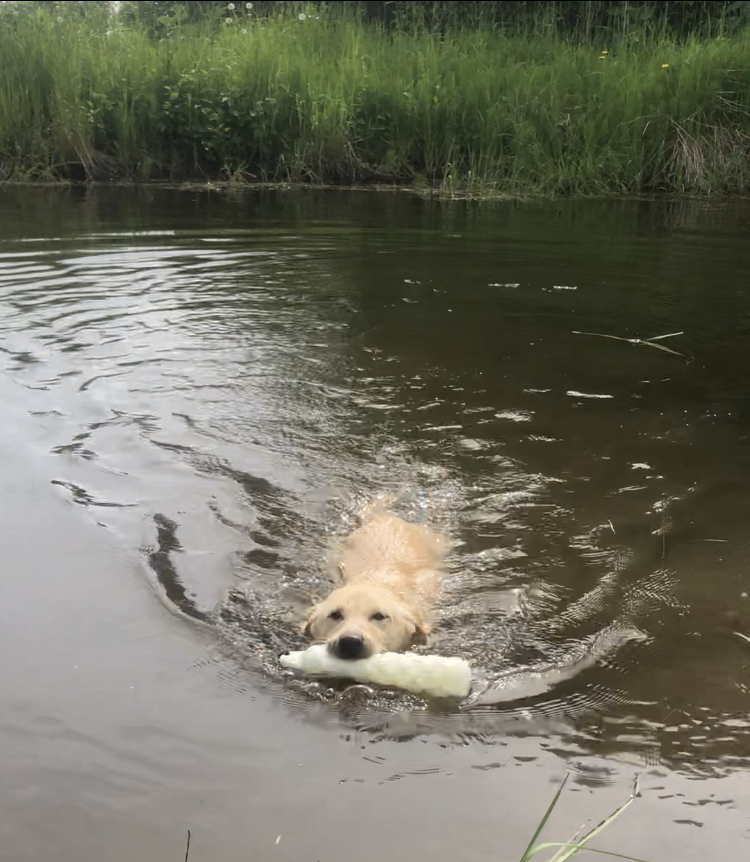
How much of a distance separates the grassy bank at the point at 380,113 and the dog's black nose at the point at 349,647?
11.1 metres

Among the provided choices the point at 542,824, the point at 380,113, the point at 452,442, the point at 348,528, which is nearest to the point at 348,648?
the point at 542,824

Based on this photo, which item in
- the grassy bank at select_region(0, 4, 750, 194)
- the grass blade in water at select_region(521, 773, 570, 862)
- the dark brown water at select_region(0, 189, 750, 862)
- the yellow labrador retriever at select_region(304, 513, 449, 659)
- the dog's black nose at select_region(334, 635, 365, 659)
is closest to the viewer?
the grass blade in water at select_region(521, 773, 570, 862)

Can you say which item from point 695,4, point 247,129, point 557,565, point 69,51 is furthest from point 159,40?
point 557,565

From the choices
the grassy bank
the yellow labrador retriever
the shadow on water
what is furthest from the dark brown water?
the grassy bank

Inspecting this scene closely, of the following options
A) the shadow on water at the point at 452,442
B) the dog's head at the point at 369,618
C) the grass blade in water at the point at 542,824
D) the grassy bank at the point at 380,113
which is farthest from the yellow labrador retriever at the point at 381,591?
the grassy bank at the point at 380,113

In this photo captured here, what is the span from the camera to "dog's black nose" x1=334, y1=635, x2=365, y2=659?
11.0 ft

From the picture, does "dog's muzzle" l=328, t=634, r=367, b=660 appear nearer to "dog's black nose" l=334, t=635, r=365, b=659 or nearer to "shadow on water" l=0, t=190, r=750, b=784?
"dog's black nose" l=334, t=635, r=365, b=659

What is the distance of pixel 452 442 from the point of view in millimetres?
5449

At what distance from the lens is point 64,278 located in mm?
8609

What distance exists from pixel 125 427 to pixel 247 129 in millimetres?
9964

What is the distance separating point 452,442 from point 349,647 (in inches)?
91.1

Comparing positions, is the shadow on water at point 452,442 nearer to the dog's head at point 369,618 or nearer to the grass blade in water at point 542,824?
the dog's head at point 369,618

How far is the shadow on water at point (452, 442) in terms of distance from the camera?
11.0ft

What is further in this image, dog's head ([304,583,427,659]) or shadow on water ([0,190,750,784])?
dog's head ([304,583,427,659])
